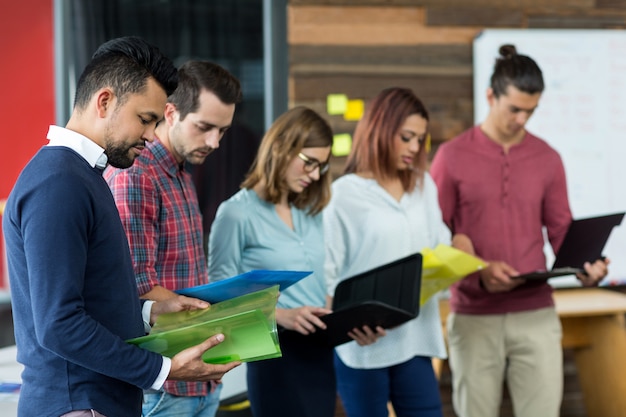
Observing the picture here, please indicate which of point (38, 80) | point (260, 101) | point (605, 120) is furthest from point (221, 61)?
point (605, 120)

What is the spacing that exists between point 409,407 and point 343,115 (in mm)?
1750

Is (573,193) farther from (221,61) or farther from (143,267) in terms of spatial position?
(143,267)

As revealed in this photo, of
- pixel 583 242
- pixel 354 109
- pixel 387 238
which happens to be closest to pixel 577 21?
pixel 354 109

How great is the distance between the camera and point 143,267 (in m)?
1.62

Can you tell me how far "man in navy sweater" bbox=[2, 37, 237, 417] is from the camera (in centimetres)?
122

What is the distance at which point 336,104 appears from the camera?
379 cm

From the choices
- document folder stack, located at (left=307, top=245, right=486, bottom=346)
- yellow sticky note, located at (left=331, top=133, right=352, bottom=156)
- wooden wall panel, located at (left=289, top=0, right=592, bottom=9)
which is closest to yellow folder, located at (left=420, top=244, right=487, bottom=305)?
document folder stack, located at (left=307, top=245, right=486, bottom=346)

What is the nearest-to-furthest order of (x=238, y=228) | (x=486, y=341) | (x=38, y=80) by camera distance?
(x=238, y=228) < (x=486, y=341) < (x=38, y=80)

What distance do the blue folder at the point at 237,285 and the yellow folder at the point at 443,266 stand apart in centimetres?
72

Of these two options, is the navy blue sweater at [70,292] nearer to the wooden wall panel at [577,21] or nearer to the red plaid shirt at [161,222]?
the red plaid shirt at [161,222]

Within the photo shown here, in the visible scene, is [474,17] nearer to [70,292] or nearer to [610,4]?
[610,4]

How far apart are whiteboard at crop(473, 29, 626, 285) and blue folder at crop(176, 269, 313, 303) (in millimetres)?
2555

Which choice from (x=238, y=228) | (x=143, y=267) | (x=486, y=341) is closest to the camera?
(x=143, y=267)

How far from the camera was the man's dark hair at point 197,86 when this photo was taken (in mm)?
1791
